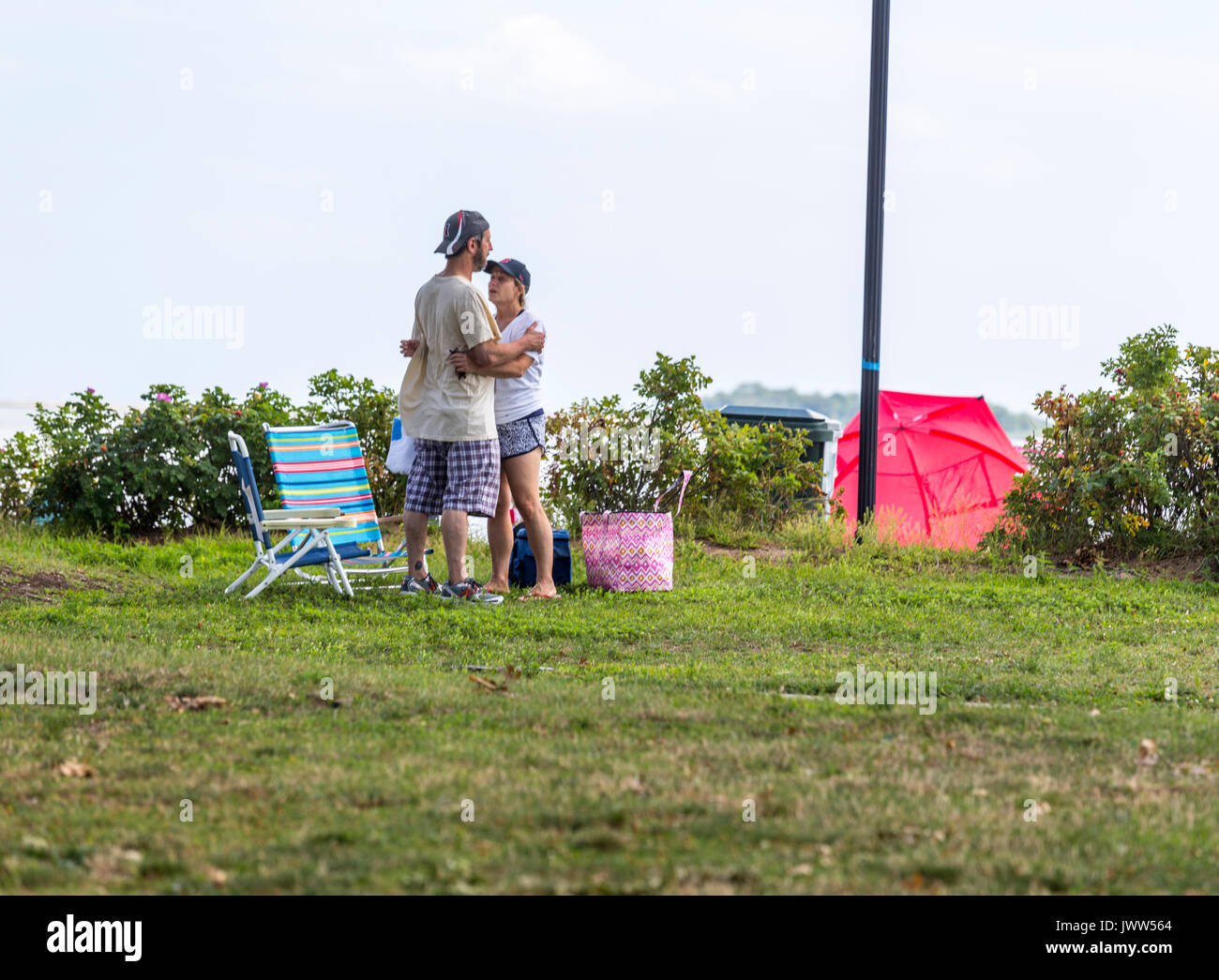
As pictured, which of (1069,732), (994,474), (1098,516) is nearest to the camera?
(1069,732)

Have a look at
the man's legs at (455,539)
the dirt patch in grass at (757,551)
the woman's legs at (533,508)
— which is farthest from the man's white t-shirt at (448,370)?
the dirt patch in grass at (757,551)

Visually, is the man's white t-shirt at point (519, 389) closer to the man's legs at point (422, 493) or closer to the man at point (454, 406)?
the man at point (454, 406)

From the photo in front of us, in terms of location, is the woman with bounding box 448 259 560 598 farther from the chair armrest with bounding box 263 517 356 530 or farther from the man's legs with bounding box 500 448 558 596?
the chair armrest with bounding box 263 517 356 530

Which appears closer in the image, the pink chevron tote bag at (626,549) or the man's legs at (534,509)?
the man's legs at (534,509)

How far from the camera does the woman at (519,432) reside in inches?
299

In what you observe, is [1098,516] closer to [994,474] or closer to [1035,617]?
[1035,617]

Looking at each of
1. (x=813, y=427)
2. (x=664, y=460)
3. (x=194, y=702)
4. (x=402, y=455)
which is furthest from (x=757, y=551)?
(x=194, y=702)

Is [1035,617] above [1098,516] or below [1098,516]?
below

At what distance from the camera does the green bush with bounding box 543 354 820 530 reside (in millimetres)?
10398

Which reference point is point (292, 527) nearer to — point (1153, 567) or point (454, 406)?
point (454, 406)

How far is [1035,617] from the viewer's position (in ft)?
23.8

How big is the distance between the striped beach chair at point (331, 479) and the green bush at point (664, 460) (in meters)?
2.39
